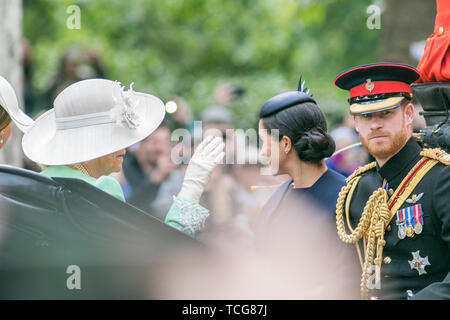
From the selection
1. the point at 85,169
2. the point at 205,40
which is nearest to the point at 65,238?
the point at 85,169

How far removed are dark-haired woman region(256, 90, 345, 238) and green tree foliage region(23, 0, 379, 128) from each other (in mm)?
9565

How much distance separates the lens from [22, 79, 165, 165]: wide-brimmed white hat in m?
3.19

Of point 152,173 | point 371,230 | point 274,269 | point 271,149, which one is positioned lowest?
point 274,269

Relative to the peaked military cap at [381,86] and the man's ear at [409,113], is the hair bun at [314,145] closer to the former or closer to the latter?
the peaked military cap at [381,86]

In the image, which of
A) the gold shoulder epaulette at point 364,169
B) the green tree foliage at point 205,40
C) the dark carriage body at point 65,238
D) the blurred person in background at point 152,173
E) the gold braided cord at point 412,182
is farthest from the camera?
the green tree foliage at point 205,40

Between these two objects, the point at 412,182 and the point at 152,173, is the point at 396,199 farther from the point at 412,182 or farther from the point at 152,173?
the point at 152,173

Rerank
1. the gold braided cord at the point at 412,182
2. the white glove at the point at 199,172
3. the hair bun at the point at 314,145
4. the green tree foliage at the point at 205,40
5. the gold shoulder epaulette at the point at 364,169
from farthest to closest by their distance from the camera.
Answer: the green tree foliage at the point at 205,40 → the hair bun at the point at 314,145 → the gold shoulder epaulette at the point at 364,169 → the white glove at the point at 199,172 → the gold braided cord at the point at 412,182

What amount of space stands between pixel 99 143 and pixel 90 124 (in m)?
0.10

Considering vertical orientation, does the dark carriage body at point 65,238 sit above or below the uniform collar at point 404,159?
below

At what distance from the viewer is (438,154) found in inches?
120

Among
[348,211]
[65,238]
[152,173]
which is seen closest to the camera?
[65,238]

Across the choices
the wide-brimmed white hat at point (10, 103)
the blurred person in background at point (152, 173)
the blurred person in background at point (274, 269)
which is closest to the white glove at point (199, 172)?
the blurred person in background at point (274, 269)

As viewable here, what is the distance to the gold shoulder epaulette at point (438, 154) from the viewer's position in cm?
298

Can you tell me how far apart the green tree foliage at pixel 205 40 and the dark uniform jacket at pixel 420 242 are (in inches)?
396
